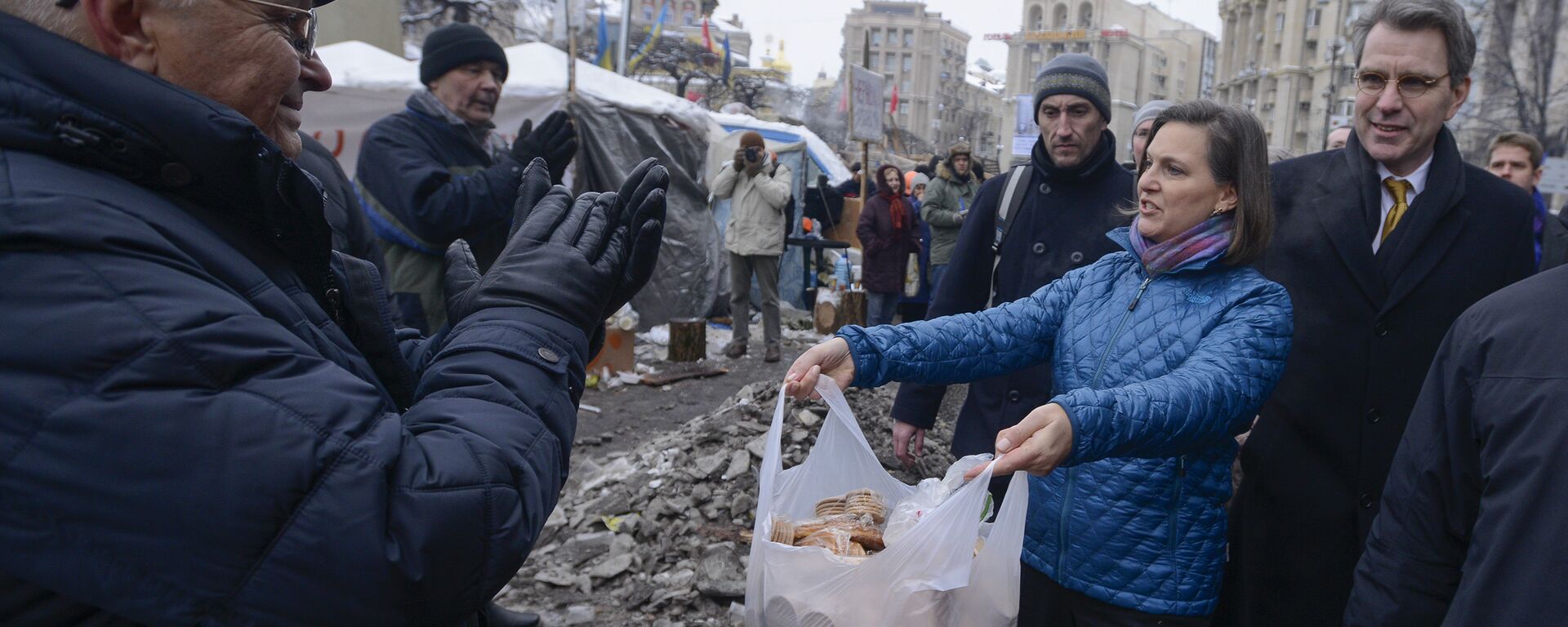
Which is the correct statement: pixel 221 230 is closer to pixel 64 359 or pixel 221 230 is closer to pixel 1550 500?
pixel 64 359

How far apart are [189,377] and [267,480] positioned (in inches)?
4.9

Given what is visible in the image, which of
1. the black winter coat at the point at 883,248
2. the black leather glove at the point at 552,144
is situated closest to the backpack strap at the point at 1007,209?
the black leather glove at the point at 552,144

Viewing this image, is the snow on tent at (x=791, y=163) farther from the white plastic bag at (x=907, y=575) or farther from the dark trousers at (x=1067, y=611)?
the white plastic bag at (x=907, y=575)

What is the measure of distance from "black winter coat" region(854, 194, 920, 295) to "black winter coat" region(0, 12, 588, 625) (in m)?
8.48

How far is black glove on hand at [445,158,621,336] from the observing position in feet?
4.37

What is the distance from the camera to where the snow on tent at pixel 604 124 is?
777 cm

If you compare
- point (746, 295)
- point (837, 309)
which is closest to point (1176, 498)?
point (746, 295)

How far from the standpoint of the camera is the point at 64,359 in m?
0.87

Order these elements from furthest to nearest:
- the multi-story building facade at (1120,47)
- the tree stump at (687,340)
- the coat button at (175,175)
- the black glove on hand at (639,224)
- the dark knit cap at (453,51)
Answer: the multi-story building facade at (1120,47), the tree stump at (687,340), the dark knit cap at (453,51), the black glove on hand at (639,224), the coat button at (175,175)

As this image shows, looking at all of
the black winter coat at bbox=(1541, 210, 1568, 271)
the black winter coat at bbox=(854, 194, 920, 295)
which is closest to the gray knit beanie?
the black winter coat at bbox=(1541, 210, 1568, 271)

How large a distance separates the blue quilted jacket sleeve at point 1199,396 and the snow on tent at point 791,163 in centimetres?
779

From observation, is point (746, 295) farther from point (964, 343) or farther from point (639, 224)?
point (639, 224)

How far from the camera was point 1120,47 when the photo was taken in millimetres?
81312

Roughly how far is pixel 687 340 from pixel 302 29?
24.7 feet
